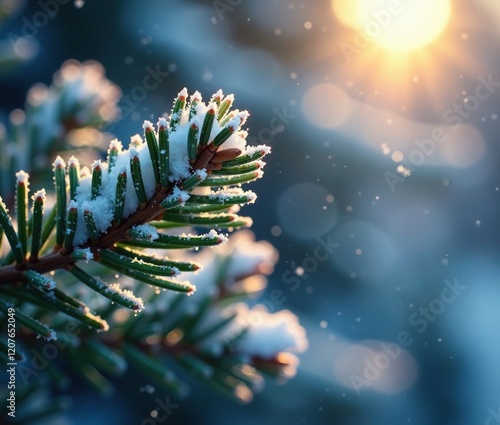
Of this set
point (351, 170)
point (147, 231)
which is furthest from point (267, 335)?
point (351, 170)

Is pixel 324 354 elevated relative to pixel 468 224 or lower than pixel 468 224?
lower

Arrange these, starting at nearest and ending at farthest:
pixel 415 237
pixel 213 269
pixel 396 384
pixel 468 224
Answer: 1. pixel 213 269
2. pixel 396 384
3. pixel 415 237
4. pixel 468 224

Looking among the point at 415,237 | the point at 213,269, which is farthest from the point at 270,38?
the point at 213,269

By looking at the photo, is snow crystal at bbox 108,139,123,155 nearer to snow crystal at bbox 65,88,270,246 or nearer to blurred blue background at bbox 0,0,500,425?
snow crystal at bbox 65,88,270,246

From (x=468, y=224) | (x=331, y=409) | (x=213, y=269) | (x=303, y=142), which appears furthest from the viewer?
(x=468, y=224)

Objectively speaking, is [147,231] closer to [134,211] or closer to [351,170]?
[134,211]

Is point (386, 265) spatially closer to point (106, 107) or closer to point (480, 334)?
point (480, 334)

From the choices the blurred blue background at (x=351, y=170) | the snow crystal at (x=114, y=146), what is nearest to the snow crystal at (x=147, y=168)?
the snow crystal at (x=114, y=146)
